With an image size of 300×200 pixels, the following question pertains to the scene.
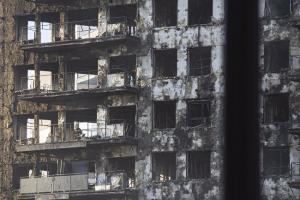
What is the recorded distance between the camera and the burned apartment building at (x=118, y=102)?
219ft

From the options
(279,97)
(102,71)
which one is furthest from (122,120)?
(279,97)

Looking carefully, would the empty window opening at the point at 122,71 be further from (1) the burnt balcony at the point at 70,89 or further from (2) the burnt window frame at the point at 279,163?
(2) the burnt window frame at the point at 279,163

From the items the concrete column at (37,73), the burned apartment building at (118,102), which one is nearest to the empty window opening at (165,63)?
the burned apartment building at (118,102)

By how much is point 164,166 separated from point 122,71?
682 cm

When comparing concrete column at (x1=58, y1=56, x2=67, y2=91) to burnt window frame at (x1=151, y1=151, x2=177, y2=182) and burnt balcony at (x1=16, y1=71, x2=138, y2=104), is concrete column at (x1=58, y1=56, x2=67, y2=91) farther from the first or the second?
burnt window frame at (x1=151, y1=151, x2=177, y2=182)

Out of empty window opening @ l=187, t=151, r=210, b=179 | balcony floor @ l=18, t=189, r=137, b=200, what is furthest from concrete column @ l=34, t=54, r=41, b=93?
empty window opening @ l=187, t=151, r=210, b=179

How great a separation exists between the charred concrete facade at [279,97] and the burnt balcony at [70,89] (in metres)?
8.43

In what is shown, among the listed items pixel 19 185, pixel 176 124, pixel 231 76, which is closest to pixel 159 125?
pixel 176 124

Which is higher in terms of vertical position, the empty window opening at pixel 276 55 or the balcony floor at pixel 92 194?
the empty window opening at pixel 276 55

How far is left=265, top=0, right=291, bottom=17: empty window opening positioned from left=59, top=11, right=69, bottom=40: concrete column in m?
13.6

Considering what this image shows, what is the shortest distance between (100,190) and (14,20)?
14510 mm

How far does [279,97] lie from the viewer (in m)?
65.1

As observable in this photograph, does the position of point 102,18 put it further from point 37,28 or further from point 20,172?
point 20,172

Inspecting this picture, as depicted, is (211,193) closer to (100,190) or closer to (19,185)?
(100,190)
